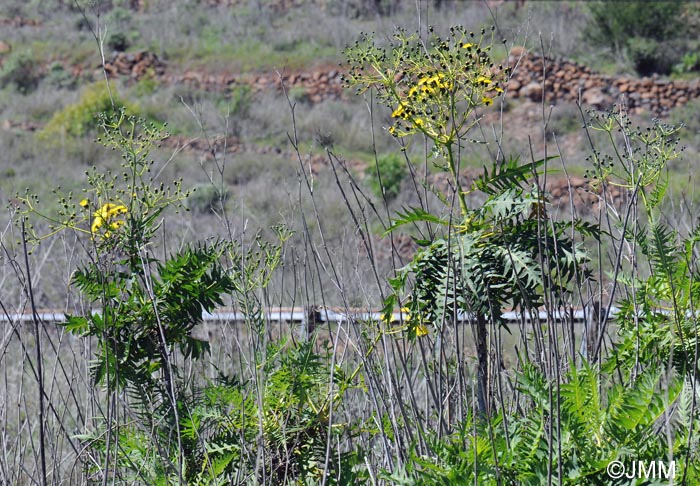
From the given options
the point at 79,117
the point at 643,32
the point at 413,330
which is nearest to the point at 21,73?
the point at 79,117

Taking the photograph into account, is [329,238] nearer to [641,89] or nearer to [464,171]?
[464,171]

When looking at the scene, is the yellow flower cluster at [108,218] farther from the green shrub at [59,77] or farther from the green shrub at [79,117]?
the green shrub at [59,77]

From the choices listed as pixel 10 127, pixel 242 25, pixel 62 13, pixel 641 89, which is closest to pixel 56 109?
pixel 10 127

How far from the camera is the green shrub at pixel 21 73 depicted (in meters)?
17.8

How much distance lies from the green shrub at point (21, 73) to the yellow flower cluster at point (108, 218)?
16.8 meters

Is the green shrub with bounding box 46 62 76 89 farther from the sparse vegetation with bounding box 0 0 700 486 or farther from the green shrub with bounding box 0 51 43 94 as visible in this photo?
the sparse vegetation with bounding box 0 0 700 486

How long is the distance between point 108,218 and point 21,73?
56.7 feet

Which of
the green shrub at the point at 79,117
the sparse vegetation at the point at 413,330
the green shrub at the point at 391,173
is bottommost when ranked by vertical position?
the sparse vegetation at the point at 413,330

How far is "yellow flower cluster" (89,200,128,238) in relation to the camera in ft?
6.46

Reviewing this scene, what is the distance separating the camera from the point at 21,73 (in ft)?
58.9

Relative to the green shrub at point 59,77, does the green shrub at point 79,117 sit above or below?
below

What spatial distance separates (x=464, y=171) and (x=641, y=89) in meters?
5.21

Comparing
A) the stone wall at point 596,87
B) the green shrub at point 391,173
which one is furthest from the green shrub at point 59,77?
the stone wall at point 596,87

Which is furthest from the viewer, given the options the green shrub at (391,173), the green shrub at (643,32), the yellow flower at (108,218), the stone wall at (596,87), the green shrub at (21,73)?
the green shrub at (21,73)
